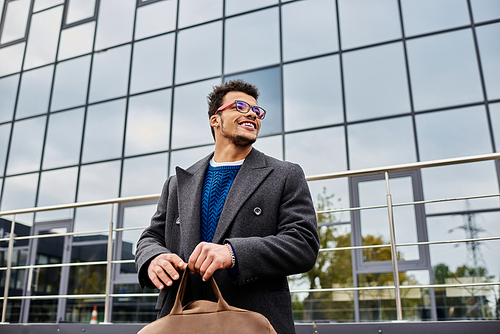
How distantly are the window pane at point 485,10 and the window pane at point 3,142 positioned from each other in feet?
28.7

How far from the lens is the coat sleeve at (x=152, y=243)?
3.87 feet

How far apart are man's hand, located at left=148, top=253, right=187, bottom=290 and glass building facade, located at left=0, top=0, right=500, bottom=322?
200 inches

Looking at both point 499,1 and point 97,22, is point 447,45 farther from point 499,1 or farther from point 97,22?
point 97,22

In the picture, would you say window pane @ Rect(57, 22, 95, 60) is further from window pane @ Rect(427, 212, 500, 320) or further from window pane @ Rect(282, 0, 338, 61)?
window pane @ Rect(427, 212, 500, 320)

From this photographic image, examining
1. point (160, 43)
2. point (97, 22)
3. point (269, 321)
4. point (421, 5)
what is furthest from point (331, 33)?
point (269, 321)

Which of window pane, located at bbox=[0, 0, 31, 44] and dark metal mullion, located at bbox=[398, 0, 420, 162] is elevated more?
window pane, located at bbox=[0, 0, 31, 44]

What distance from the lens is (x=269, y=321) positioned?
45.2 inches

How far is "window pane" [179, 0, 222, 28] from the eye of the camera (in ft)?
26.3

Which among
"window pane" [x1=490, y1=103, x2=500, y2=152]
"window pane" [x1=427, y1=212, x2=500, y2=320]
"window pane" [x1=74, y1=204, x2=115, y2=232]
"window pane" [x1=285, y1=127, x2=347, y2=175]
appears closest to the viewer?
"window pane" [x1=427, y1=212, x2=500, y2=320]

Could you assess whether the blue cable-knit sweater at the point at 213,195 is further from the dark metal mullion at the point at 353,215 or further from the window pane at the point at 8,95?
the window pane at the point at 8,95

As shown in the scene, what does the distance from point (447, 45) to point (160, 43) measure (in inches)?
195

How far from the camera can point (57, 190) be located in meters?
8.02

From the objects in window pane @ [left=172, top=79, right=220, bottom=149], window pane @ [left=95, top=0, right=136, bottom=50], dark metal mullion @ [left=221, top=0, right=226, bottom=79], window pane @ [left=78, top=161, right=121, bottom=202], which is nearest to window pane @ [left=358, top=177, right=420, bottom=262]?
window pane @ [left=172, top=79, right=220, bottom=149]

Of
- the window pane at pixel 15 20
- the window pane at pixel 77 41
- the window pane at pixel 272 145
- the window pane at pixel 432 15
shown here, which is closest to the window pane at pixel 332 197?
the window pane at pixel 272 145
